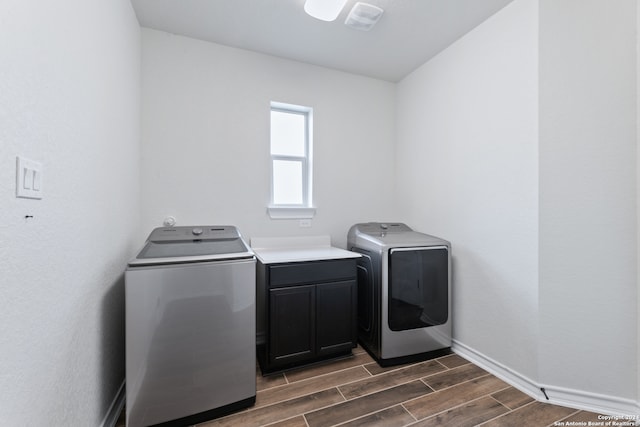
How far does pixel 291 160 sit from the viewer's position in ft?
8.76

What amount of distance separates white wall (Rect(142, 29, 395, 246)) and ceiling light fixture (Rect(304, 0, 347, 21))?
85 centimetres

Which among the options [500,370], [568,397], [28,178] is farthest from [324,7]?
[568,397]

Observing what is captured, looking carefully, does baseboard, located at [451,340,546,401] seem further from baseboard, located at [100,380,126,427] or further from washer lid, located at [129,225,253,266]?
baseboard, located at [100,380,126,427]

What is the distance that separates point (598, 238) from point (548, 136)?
668mm

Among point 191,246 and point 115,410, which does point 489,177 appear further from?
point 115,410

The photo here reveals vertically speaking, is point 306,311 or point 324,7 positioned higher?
point 324,7

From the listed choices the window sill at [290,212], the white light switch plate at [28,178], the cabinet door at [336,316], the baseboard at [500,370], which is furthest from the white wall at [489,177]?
the white light switch plate at [28,178]

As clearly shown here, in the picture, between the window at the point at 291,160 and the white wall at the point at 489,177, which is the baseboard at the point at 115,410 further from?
the white wall at the point at 489,177

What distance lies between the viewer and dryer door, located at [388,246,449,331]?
6.82 feet

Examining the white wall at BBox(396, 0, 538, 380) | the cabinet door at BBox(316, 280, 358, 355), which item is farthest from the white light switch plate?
the white wall at BBox(396, 0, 538, 380)

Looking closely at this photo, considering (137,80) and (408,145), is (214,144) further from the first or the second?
(408,145)

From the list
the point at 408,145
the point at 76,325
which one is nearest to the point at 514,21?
the point at 408,145

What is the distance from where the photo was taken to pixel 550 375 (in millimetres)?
1650

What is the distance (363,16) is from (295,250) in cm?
192
